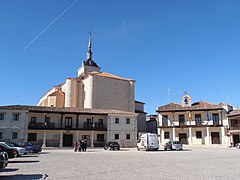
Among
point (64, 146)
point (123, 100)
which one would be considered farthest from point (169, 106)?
point (64, 146)

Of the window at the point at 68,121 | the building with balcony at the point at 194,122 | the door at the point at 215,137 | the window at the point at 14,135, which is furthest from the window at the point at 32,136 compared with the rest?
the door at the point at 215,137

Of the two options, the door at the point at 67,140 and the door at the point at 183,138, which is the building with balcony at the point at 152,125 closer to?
the door at the point at 183,138

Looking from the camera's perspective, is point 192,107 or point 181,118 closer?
point 192,107

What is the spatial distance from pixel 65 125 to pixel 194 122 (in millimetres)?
23359

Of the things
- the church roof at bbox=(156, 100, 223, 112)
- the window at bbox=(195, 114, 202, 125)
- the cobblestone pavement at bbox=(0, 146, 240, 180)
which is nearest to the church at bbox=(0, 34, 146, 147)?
the church roof at bbox=(156, 100, 223, 112)

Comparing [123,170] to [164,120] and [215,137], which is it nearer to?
[215,137]

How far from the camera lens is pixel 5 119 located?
125 ft

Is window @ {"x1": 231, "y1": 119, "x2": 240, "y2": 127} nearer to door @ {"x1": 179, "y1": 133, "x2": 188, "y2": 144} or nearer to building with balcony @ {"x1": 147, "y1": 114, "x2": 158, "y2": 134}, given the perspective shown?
door @ {"x1": 179, "y1": 133, "x2": 188, "y2": 144}

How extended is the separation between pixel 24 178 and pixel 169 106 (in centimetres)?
4408

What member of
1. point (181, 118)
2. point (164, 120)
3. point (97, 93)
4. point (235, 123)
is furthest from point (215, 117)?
point (97, 93)

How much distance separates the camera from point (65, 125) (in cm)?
4294

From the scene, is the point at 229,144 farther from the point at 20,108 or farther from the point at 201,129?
the point at 20,108

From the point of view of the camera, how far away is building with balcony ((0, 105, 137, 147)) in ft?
127

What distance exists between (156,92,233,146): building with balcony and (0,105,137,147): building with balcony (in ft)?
29.6
